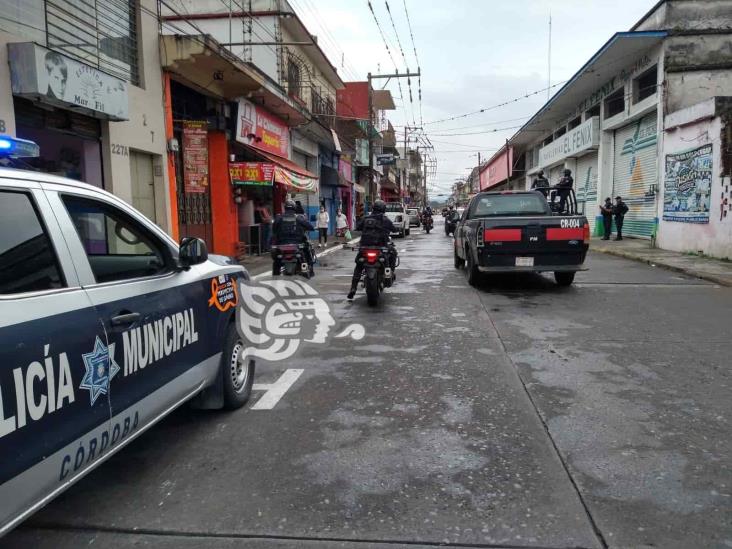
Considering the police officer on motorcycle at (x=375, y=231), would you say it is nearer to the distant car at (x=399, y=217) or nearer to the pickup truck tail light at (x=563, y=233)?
the pickup truck tail light at (x=563, y=233)

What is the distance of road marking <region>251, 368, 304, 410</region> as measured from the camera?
4.63m

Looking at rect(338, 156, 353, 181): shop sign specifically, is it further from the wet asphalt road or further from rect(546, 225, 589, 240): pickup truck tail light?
the wet asphalt road

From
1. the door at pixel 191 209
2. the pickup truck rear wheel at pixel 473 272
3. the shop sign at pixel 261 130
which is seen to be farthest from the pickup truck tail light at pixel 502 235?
the shop sign at pixel 261 130

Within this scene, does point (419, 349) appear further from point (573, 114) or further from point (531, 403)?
point (573, 114)

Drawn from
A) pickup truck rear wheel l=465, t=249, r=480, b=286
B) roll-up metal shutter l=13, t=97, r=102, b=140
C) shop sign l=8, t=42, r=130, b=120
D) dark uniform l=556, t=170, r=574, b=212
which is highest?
shop sign l=8, t=42, r=130, b=120

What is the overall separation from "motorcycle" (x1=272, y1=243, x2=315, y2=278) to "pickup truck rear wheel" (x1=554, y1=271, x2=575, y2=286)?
5.03m

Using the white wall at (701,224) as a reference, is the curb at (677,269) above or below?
below

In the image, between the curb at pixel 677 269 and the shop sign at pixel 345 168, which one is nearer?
the curb at pixel 677 269

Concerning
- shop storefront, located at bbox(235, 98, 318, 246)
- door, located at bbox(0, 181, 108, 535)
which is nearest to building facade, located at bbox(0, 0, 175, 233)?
shop storefront, located at bbox(235, 98, 318, 246)

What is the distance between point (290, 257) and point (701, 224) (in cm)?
1136

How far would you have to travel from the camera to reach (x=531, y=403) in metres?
4.51

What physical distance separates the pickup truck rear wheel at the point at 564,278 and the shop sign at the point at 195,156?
9062mm

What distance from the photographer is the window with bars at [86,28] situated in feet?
28.3

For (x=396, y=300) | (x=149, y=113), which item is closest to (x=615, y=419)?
(x=396, y=300)
